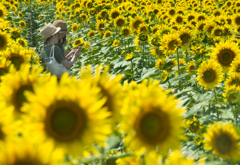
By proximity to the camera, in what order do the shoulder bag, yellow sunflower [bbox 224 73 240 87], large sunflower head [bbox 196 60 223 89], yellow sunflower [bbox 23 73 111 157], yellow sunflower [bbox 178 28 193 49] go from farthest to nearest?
the shoulder bag, yellow sunflower [bbox 178 28 193 49], large sunflower head [bbox 196 60 223 89], yellow sunflower [bbox 224 73 240 87], yellow sunflower [bbox 23 73 111 157]

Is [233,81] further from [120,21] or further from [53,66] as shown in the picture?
[120,21]

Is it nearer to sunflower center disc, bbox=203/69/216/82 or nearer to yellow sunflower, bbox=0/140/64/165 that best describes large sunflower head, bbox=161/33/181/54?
sunflower center disc, bbox=203/69/216/82

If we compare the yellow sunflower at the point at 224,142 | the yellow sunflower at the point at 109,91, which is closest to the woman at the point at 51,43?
the yellow sunflower at the point at 224,142

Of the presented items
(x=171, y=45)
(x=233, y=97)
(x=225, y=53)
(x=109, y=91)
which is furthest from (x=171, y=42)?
(x=109, y=91)

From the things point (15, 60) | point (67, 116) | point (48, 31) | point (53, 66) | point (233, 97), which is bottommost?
point (53, 66)

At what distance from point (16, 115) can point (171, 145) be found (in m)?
0.66

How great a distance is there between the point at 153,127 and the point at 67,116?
0.35m

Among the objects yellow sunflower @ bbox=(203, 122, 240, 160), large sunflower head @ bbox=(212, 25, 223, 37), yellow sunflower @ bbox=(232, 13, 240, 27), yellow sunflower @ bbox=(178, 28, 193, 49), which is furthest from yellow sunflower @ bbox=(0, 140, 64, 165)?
yellow sunflower @ bbox=(232, 13, 240, 27)

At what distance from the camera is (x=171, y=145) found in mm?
1109

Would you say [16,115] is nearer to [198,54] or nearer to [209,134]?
[209,134]

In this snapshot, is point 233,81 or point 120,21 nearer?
point 233,81

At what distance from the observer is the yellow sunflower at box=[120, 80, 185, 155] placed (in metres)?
1.06

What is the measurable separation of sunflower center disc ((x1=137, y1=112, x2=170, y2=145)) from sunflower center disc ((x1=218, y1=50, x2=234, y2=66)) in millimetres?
2164

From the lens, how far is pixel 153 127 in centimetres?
110
